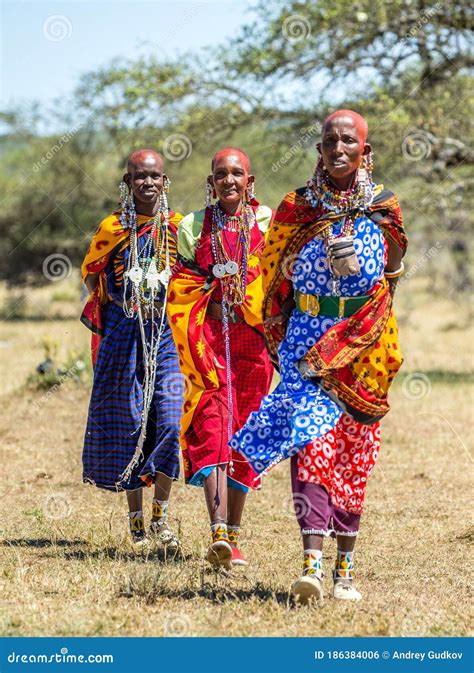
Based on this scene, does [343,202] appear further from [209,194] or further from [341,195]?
[209,194]

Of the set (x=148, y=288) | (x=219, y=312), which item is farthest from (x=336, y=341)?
(x=148, y=288)

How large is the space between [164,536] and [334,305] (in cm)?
180

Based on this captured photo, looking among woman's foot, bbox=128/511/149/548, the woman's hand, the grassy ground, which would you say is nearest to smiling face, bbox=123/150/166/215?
the woman's hand

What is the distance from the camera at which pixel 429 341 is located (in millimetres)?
18609

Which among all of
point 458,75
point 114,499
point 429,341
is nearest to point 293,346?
point 114,499

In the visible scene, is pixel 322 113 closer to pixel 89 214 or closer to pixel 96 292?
pixel 96 292

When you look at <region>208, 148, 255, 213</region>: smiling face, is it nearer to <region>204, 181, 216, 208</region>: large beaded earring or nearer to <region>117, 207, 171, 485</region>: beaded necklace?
<region>204, 181, 216, 208</region>: large beaded earring

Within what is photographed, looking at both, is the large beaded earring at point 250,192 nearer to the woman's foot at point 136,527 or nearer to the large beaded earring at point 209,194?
the large beaded earring at point 209,194

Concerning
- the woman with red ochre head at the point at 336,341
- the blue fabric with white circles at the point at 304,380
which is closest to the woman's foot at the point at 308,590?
the woman with red ochre head at the point at 336,341

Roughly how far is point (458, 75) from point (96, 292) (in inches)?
345

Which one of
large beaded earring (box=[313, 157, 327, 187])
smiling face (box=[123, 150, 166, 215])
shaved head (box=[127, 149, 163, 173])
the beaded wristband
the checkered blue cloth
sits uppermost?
shaved head (box=[127, 149, 163, 173])

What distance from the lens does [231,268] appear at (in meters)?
5.86

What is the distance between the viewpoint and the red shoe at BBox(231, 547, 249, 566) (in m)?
5.64

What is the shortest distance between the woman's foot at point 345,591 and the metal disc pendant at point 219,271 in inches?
66.5
